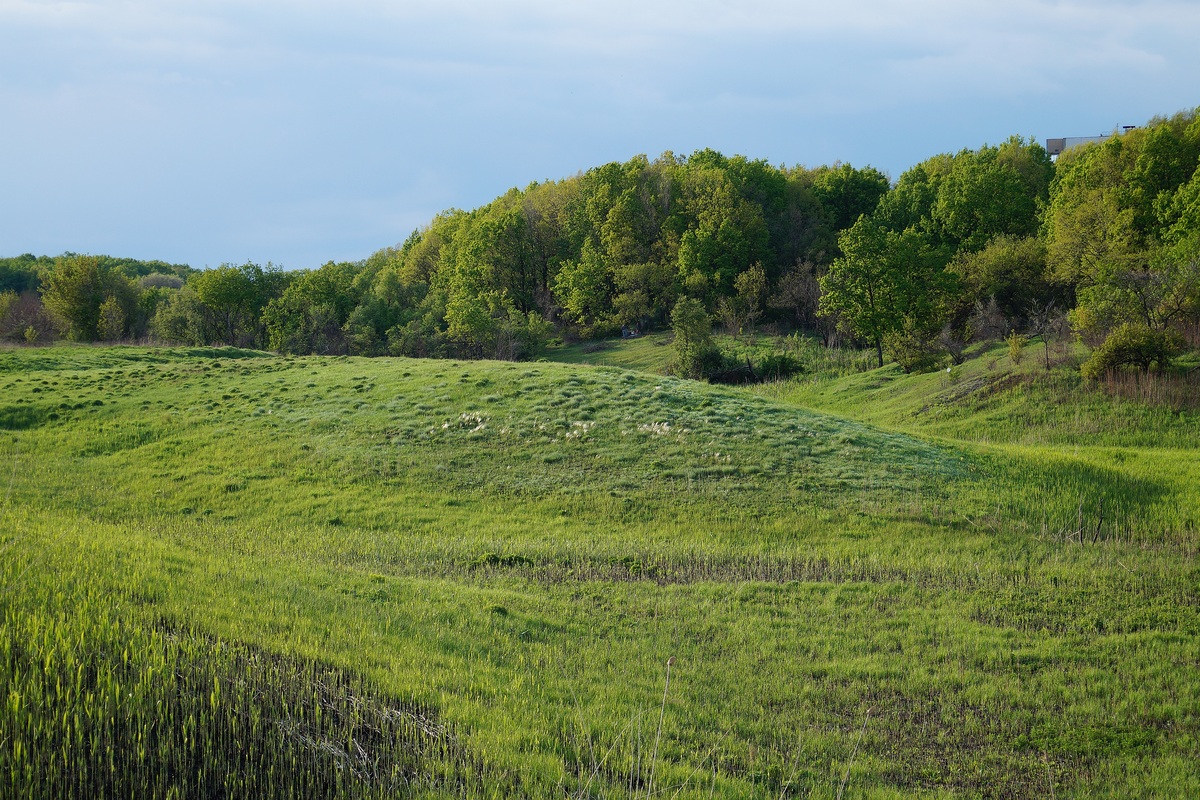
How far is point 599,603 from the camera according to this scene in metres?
12.3

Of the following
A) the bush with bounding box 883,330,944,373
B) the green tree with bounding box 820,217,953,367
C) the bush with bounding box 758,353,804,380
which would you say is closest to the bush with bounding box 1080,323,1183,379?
the bush with bounding box 883,330,944,373

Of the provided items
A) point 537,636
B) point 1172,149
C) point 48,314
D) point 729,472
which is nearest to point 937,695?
point 537,636

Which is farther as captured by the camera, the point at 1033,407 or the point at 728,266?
the point at 728,266

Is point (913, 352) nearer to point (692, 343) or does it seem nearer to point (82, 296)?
point (692, 343)

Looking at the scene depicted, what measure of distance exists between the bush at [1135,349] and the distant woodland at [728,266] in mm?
11970

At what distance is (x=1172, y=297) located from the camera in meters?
31.7

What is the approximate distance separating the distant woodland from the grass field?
24.8 metres

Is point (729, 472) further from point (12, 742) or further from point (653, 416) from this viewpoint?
point (12, 742)

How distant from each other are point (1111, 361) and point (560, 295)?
5742 cm

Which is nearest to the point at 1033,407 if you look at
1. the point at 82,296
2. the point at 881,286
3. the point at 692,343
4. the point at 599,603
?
the point at 881,286

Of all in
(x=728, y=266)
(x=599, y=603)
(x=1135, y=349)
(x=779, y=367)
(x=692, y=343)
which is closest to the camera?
(x=599, y=603)

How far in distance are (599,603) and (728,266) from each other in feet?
218

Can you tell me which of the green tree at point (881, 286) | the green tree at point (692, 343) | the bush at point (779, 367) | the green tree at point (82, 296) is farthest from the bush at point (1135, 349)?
the green tree at point (82, 296)

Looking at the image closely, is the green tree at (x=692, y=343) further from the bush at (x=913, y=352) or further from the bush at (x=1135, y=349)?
the bush at (x=1135, y=349)
